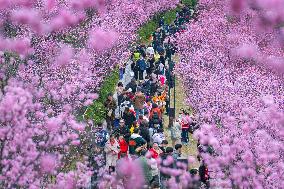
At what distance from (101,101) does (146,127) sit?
5.80 meters

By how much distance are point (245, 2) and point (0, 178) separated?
22.3 m

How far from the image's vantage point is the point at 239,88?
19953mm

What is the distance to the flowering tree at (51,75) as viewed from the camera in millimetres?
12734

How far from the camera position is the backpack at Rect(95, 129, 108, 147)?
57.7ft

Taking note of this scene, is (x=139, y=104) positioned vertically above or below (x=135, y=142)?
above

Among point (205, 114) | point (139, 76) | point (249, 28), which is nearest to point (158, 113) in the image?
point (205, 114)

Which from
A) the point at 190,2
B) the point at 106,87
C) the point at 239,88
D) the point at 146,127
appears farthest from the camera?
the point at 190,2

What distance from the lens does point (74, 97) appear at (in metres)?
18.8

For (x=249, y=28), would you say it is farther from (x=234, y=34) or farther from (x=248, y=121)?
(x=248, y=121)

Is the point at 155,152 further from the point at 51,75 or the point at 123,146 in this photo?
the point at 51,75

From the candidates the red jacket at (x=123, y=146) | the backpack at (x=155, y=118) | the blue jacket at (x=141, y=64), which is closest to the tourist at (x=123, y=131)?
the red jacket at (x=123, y=146)

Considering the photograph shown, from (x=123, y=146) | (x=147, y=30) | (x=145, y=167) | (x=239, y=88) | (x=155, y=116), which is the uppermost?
(x=147, y=30)

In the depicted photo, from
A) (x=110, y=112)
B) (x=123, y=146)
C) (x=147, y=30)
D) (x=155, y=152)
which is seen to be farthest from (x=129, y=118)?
(x=147, y=30)

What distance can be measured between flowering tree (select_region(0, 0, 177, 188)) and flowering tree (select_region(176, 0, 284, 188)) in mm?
3401
